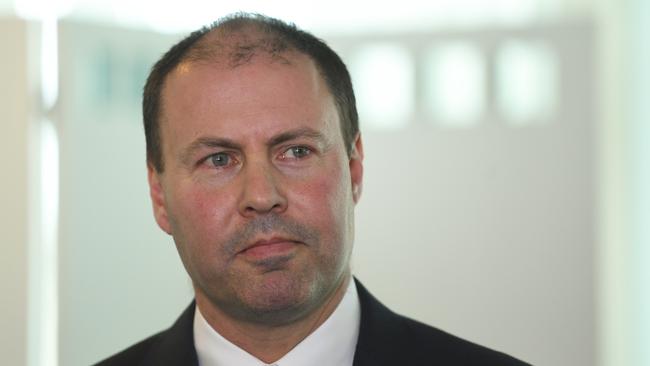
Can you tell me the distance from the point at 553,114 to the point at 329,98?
246cm

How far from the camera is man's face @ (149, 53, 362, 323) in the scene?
191 centimetres

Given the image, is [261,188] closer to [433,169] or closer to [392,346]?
[392,346]

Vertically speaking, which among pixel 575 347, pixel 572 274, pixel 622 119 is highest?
pixel 622 119

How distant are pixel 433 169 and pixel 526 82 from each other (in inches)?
21.3

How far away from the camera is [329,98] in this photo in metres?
2.07

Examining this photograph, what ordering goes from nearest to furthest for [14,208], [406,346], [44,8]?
[406,346]
[14,208]
[44,8]

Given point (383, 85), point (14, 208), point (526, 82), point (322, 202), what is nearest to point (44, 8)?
point (14, 208)

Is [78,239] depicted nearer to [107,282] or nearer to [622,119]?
[107,282]

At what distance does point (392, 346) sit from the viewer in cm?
208

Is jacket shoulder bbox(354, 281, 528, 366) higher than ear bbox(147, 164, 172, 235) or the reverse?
the reverse

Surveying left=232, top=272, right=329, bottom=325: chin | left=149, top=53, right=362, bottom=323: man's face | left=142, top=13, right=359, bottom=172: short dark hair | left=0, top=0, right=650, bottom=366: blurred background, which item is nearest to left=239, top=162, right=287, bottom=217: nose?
left=149, top=53, right=362, bottom=323: man's face

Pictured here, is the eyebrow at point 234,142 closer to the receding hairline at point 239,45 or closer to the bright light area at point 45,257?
the receding hairline at point 239,45

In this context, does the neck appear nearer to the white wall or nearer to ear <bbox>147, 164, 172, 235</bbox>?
ear <bbox>147, 164, 172, 235</bbox>

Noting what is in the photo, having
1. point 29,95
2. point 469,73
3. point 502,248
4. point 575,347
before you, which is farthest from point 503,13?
point 29,95
